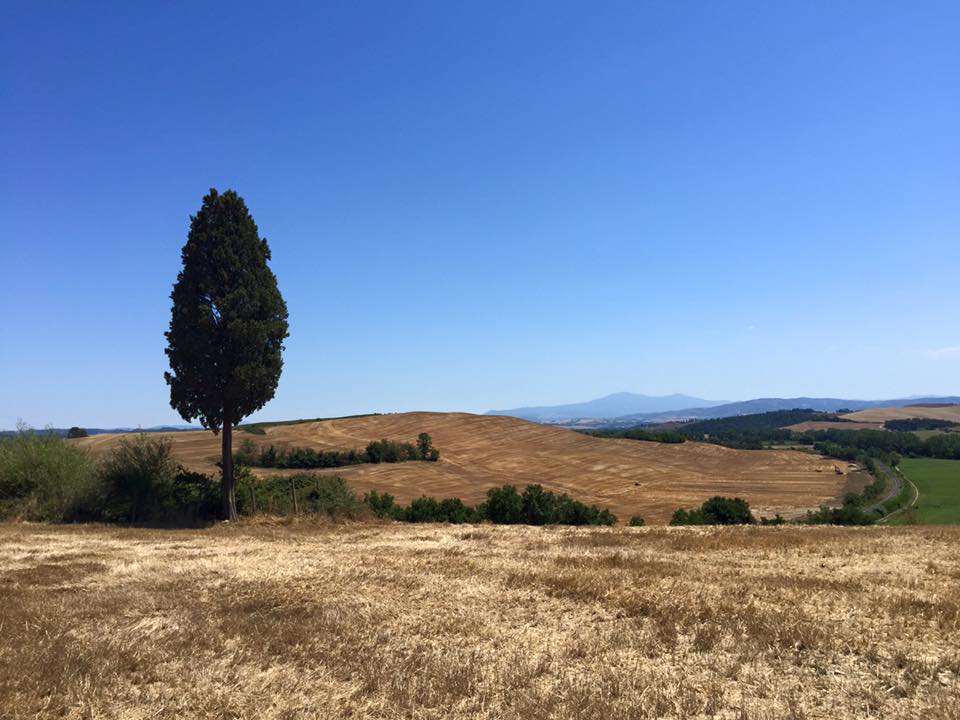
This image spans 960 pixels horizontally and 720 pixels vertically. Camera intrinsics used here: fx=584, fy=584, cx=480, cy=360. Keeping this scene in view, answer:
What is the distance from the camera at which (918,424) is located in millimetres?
182875

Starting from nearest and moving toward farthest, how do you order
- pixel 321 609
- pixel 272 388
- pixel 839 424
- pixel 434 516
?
pixel 321 609 < pixel 272 388 < pixel 434 516 < pixel 839 424

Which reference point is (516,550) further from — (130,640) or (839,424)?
(839,424)

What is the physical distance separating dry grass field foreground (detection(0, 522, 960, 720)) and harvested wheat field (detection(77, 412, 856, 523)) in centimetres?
3677

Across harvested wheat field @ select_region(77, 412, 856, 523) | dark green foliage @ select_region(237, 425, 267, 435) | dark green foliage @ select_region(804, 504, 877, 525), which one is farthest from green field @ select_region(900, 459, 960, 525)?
dark green foliage @ select_region(237, 425, 267, 435)

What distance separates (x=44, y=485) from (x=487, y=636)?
29.5 meters

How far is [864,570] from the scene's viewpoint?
14.6 m

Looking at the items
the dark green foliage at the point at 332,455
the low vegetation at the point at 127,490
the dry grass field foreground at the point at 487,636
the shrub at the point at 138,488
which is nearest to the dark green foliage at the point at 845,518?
the dry grass field foreground at the point at 487,636

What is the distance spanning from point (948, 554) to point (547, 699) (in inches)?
628

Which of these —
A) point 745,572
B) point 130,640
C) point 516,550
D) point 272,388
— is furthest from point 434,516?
point 130,640

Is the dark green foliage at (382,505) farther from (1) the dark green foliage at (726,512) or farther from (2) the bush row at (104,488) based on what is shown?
(1) the dark green foliage at (726,512)

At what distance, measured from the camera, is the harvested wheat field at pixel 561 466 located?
64875mm

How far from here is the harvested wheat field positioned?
64.9 metres

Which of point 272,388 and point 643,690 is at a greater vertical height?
point 272,388

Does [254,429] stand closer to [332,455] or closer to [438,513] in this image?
[332,455]
